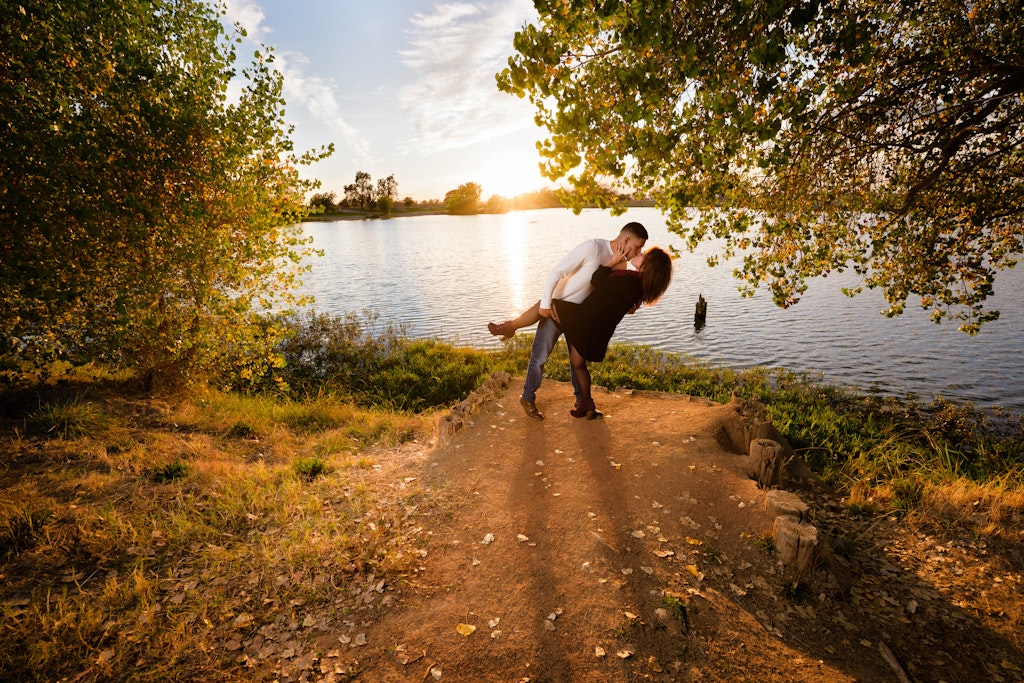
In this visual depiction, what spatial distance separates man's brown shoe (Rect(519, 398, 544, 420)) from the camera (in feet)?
29.0

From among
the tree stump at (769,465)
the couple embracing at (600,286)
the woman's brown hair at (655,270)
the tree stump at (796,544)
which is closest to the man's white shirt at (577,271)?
the couple embracing at (600,286)

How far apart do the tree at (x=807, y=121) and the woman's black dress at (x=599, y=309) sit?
127 centimetres

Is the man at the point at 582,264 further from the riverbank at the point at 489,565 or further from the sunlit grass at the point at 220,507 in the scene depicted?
the sunlit grass at the point at 220,507

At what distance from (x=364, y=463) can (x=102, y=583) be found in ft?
12.1

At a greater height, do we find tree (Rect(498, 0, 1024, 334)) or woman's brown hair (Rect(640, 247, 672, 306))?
tree (Rect(498, 0, 1024, 334))

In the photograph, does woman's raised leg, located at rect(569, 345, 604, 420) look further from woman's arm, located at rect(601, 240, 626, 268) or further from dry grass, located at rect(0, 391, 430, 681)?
dry grass, located at rect(0, 391, 430, 681)

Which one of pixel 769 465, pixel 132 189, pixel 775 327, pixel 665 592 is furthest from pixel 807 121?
pixel 775 327

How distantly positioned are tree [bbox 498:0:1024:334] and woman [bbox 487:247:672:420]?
933mm

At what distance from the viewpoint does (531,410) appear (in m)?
8.89

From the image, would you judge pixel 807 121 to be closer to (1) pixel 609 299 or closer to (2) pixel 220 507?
(1) pixel 609 299

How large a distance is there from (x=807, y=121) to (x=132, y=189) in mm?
11138

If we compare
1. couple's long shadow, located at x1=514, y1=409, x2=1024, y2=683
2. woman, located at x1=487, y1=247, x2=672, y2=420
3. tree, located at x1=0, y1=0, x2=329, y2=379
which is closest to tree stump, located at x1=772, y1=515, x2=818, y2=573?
couple's long shadow, located at x1=514, y1=409, x2=1024, y2=683

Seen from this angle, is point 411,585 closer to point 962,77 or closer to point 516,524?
point 516,524

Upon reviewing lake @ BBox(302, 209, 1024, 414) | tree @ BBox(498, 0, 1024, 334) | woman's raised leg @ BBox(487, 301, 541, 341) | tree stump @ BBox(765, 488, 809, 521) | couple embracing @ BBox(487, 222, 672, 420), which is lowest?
lake @ BBox(302, 209, 1024, 414)
